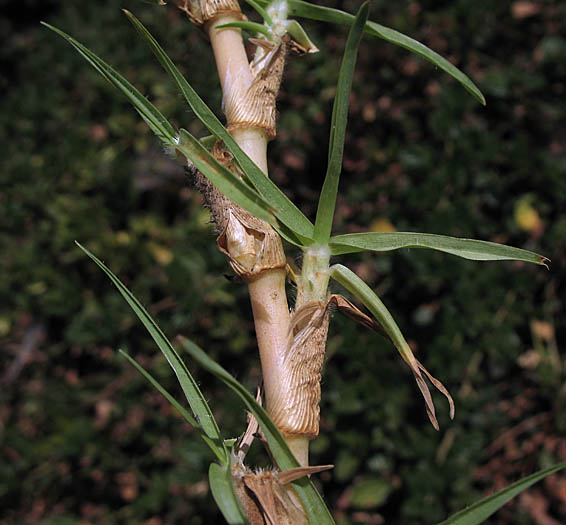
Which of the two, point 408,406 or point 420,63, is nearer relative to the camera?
point 408,406

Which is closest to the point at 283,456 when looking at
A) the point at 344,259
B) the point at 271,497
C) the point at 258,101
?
the point at 271,497

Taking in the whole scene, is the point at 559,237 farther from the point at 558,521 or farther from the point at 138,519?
the point at 138,519

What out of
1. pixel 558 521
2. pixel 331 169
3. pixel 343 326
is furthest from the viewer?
pixel 558 521

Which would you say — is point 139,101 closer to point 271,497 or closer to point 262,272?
point 262,272

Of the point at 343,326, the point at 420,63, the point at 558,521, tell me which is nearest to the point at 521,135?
the point at 420,63

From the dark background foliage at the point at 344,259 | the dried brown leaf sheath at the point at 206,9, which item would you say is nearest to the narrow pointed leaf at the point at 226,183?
the dried brown leaf sheath at the point at 206,9
